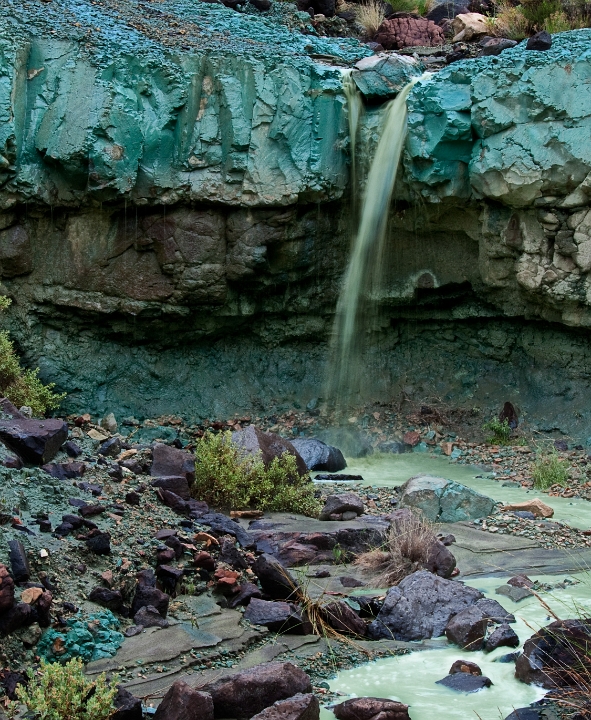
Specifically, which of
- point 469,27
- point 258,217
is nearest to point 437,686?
point 258,217

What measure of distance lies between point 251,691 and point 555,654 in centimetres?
145

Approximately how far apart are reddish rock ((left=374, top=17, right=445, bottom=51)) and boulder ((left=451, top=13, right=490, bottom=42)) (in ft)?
1.01

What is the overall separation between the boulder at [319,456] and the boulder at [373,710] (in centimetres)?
660

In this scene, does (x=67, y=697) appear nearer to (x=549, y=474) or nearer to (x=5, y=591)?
(x=5, y=591)

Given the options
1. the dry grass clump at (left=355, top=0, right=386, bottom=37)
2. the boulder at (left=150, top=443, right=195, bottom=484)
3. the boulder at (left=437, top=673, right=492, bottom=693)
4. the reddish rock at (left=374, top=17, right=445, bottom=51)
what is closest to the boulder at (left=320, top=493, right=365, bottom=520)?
the boulder at (left=150, top=443, right=195, bottom=484)

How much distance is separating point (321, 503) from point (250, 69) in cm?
595

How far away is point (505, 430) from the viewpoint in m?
11.6

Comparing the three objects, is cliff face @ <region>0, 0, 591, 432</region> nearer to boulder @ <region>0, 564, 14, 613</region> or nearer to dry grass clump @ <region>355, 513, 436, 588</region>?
dry grass clump @ <region>355, 513, 436, 588</region>

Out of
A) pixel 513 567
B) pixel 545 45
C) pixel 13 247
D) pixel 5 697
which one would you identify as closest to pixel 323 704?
pixel 5 697

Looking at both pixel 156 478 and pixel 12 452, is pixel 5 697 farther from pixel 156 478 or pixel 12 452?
pixel 156 478

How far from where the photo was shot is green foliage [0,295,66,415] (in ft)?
33.7

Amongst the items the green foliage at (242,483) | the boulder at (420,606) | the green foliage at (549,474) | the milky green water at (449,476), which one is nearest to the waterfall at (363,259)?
the milky green water at (449,476)

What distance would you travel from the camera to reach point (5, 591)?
3998 millimetres

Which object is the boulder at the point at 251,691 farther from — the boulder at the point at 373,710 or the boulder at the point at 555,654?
the boulder at the point at 555,654
